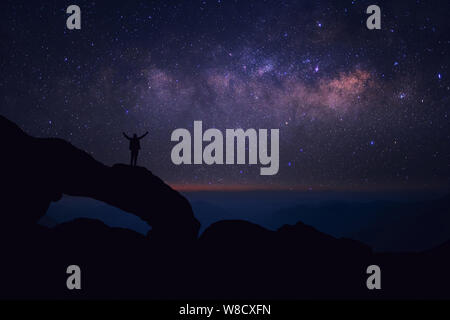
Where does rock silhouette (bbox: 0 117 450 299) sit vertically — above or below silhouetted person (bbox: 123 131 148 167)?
below

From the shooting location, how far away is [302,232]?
1451 centimetres

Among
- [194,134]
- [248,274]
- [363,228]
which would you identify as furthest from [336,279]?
[363,228]

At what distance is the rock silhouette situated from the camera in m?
12.2

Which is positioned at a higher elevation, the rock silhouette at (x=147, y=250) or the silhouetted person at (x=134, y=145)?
the silhouetted person at (x=134, y=145)

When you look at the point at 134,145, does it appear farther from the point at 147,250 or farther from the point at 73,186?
the point at 147,250

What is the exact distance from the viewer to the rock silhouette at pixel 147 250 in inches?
481

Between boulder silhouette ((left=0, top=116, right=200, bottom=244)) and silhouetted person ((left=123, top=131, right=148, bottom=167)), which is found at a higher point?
silhouetted person ((left=123, top=131, right=148, bottom=167))

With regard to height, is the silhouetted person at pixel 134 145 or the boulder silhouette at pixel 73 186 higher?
the silhouetted person at pixel 134 145

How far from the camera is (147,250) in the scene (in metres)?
13.8

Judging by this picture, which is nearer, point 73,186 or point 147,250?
point 73,186

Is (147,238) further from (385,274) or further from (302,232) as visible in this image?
(385,274)

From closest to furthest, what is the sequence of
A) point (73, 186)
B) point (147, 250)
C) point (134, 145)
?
point (134, 145) → point (73, 186) → point (147, 250)

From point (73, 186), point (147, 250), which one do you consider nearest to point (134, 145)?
point (73, 186)
